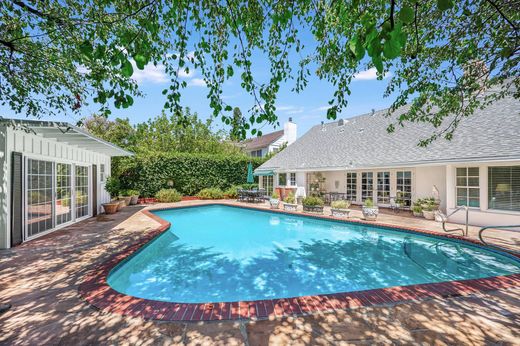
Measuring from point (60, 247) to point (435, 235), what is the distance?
50.9ft

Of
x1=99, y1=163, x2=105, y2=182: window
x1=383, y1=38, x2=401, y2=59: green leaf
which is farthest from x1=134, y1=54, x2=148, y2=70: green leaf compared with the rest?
x1=99, y1=163, x2=105, y2=182: window

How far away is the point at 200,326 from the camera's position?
4.02 metres

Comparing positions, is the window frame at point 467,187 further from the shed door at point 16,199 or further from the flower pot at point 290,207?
the shed door at point 16,199

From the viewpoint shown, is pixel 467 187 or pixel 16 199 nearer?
pixel 16 199

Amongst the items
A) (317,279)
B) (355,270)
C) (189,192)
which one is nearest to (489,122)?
(355,270)

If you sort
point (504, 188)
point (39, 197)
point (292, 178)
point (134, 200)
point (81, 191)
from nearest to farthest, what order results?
point (39, 197) → point (504, 188) → point (81, 191) → point (134, 200) → point (292, 178)

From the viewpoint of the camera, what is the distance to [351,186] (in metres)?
20.9

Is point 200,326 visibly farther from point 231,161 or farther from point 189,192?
point 231,161

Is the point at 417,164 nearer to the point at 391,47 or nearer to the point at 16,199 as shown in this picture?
the point at 391,47

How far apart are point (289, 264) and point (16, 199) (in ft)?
34.5

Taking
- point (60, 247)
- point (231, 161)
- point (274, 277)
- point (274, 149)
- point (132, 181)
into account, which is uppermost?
point (274, 149)

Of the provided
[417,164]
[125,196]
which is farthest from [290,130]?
[125,196]

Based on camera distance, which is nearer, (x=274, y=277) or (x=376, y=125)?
(x=274, y=277)

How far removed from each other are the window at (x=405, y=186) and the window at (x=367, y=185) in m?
2.12
